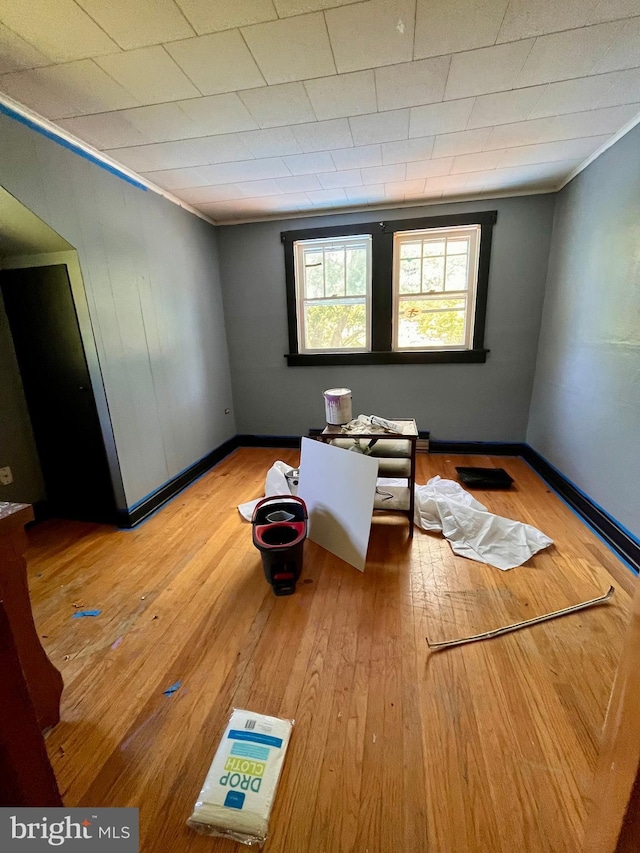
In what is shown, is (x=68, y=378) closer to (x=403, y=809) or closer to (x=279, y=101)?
(x=279, y=101)

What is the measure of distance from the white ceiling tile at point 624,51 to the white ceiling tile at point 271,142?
1.44m

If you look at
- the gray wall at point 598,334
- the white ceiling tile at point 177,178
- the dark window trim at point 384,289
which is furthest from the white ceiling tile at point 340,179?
the gray wall at point 598,334

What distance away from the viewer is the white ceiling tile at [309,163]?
2.11 metres

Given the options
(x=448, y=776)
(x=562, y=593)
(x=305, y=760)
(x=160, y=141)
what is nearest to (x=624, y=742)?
(x=448, y=776)

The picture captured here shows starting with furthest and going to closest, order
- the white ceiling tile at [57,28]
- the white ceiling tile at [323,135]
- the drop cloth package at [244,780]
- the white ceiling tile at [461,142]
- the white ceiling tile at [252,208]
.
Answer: the white ceiling tile at [252,208] → the white ceiling tile at [461,142] → the white ceiling tile at [323,135] → the white ceiling tile at [57,28] → the drop cloth package at [244,780]

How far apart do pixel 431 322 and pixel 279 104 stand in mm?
2151


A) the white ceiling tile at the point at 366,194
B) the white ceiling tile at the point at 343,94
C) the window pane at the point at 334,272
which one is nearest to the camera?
the white ceiling tile at the point at 343,94

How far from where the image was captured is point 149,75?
1.41 meters

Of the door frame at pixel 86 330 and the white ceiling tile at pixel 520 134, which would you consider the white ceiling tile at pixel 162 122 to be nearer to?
the door frame at pixel 86 330

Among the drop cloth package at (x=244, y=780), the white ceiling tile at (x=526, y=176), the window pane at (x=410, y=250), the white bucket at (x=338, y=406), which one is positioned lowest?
the drop cloth package at (x=244, y=780)

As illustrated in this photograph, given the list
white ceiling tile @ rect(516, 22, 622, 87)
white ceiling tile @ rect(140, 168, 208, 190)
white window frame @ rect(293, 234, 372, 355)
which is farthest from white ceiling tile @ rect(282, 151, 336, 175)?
white ceiling tile @ rect(516, 22, 622, 87)

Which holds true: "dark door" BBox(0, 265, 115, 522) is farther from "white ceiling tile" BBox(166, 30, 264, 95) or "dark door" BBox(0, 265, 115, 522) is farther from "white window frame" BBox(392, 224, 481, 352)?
"white window frame" BBox(392, 224, 481, 352)

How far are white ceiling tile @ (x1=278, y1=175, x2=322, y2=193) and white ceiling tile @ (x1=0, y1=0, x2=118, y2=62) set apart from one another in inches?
53.1

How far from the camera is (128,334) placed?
2.29m
